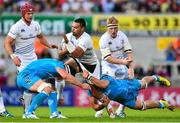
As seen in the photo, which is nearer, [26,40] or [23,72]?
[23,72]

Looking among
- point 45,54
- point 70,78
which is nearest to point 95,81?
point 70,78

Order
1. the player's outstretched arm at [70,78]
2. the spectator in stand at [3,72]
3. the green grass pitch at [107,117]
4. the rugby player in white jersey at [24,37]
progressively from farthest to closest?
the spectator in stand at [3,72] → the rugby player in white jersey at [24,37] → the green grass pitch at [107,117] → the player's outstretched arm at [70,78]

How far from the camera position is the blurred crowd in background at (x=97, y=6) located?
36906 mm

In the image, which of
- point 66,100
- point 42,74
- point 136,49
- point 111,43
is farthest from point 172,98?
point 42,74

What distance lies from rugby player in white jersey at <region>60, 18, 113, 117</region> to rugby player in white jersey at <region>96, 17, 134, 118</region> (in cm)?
50

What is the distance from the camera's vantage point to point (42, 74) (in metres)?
19.2

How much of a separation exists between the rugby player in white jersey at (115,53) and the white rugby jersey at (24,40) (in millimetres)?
1719

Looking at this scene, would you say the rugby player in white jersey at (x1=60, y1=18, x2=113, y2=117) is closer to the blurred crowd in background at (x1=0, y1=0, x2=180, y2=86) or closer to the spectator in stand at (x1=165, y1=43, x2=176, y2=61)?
the blurred crowd in background at (x1=0, y1=0, x2=180, y2=86)

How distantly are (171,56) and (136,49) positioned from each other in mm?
1724

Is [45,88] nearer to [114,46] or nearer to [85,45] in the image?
[85,45]

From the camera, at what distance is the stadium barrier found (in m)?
31.3

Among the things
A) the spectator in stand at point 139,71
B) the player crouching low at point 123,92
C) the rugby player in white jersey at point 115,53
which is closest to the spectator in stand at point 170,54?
the spectator in stand at point 139,71

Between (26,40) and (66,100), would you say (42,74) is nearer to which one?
(26,40)

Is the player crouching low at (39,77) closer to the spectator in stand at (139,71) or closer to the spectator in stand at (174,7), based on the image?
the spectator in stand at (139,71)
